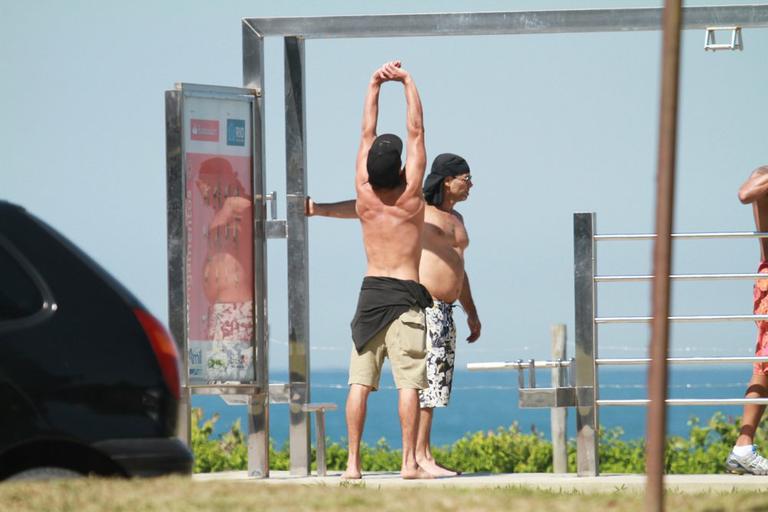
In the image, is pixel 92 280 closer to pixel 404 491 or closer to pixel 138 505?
pixel 138 505

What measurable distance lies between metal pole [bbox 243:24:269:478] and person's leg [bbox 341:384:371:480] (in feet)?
3.44

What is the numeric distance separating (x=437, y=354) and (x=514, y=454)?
2976 millimetres

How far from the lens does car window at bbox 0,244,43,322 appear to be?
17.3 feet

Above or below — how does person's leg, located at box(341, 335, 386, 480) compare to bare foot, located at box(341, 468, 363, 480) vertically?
above

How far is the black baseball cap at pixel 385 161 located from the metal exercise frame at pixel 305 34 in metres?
1.06

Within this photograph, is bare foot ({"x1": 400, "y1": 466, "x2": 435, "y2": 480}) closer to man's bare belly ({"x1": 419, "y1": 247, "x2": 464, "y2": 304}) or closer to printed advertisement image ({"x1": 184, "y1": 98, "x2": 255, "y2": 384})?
man's bare belly ({"x1": 419, "y1": 247, "x2": 464, "y2": 304})

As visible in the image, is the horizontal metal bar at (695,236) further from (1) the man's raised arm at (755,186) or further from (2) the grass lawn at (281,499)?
(2) the grass lawn at (281,499)

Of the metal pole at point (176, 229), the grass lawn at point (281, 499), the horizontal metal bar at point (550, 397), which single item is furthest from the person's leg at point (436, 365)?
the grass lawn at point (281, 499)

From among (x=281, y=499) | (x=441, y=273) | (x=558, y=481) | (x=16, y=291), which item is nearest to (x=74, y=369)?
(x=16, y=291)

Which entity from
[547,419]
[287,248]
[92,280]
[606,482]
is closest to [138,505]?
[92,280]

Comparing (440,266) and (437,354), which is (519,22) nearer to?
(440,266)

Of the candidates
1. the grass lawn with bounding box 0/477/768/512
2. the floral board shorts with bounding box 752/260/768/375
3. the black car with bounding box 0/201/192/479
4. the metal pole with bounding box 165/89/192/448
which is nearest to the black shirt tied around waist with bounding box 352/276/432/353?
the metal pole with bounding box 165/89/192/448

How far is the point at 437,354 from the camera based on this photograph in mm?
10445

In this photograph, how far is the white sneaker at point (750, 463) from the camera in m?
9.92
